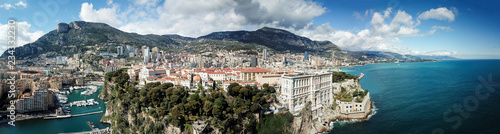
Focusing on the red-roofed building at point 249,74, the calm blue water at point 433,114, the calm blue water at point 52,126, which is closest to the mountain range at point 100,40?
the calm blue water at point 52,126

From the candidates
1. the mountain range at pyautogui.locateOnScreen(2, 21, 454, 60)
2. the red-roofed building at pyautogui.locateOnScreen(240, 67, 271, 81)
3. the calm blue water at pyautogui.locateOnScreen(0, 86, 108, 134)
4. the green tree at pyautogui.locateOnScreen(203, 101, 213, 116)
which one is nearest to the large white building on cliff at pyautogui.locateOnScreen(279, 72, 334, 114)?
the red-roofed building at pyautogui.locateOnScreen(240, 67, 271, 81)

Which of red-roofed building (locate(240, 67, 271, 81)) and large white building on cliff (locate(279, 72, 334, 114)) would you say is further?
red-roofed building (locate(240, 67, 271, 81))

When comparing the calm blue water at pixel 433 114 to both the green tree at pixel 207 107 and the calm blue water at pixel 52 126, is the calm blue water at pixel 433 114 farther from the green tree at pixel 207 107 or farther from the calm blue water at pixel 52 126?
the calm blue water at pixel 52 126

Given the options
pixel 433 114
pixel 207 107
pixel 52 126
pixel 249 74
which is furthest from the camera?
pixel 249 74

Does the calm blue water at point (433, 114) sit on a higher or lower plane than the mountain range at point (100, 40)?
lower

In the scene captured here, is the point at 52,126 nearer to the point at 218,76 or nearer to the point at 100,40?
the point at 218,76

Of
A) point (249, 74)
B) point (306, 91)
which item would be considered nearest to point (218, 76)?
point (249, 74)

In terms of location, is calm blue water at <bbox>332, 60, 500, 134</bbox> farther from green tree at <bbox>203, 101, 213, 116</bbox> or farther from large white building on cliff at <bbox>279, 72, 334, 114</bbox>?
green tree at <bbox>203, 101, 213, 116</bbox>

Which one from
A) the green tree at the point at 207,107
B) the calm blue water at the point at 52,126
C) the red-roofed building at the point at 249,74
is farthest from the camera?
the red-roofed building at the point at 249,74

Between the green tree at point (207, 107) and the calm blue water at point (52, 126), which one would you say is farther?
the calm blue water at point (52, 126)

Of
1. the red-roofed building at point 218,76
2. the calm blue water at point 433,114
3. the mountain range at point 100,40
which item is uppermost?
the mountain range at point 100,40

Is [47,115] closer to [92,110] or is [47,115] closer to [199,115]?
[92,110]
